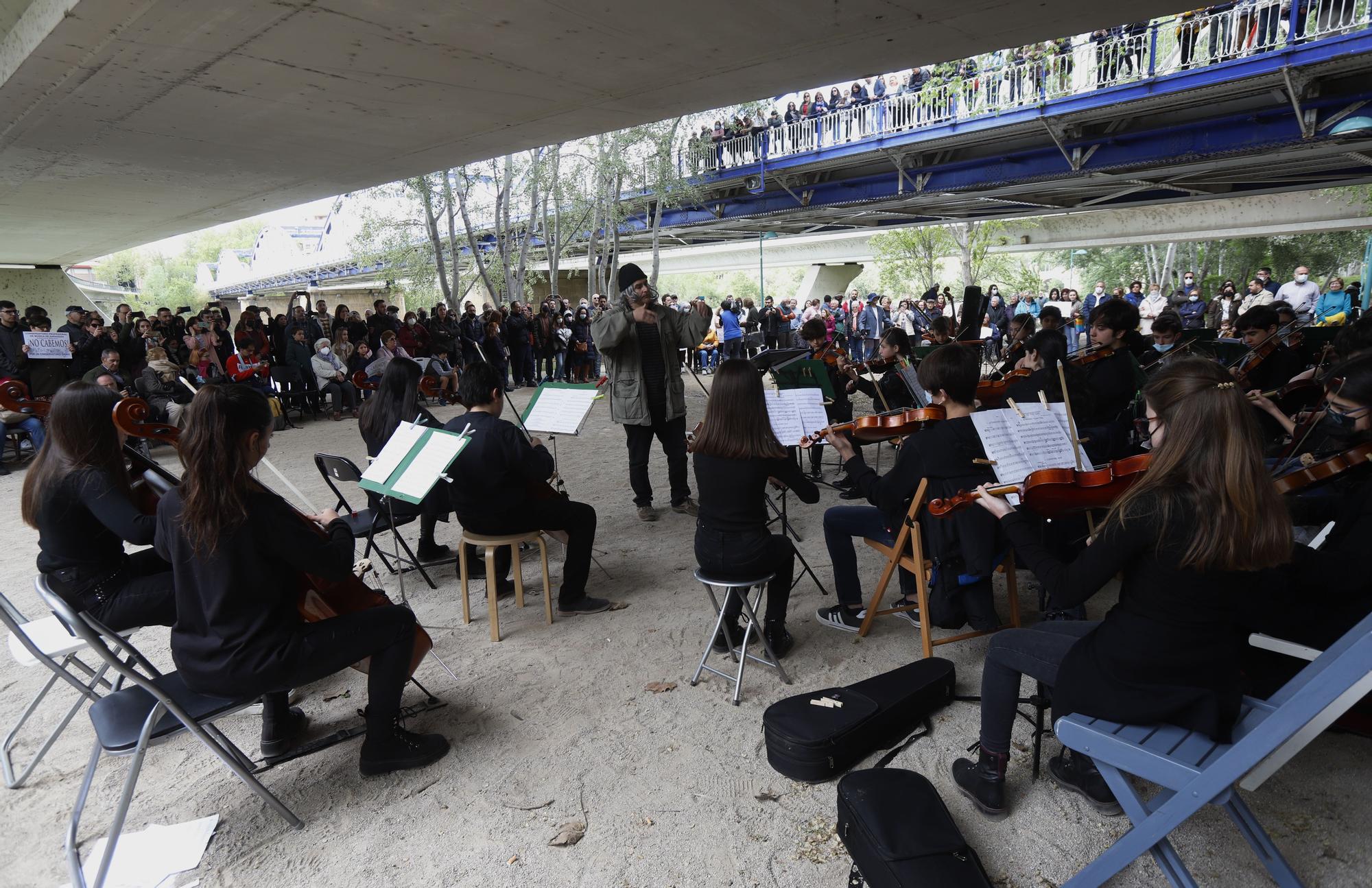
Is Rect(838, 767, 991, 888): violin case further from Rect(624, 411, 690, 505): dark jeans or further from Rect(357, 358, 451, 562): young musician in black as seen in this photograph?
Rect(624, 411, 690, 505): dark jeans

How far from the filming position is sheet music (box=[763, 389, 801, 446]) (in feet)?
12.0

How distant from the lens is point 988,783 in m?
2.20

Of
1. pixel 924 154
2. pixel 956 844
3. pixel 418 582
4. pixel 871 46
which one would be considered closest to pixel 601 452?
pixel 418 582

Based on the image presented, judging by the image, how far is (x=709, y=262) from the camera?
1094 inches

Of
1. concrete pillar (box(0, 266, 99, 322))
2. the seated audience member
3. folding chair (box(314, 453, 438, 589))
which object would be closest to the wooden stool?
folding chair (box(314, 453, 438, 589))

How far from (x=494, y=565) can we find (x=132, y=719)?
Result: 5.05 feet

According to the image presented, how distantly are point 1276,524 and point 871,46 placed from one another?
3.66 m

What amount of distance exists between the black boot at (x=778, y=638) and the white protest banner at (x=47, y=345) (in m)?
8.94

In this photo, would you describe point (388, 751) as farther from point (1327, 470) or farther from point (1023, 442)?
point (1327, 470)

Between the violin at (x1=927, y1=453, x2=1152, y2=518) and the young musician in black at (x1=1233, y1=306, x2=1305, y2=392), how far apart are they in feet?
12.0

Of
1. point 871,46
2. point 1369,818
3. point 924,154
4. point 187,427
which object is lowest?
point 1369,818

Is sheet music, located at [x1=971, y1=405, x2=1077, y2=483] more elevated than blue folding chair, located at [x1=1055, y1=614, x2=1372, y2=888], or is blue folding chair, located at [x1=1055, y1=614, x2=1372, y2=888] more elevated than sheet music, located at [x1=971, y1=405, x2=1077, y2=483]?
sheet music, located at [x1=971, y1=405, x2=1077, y2=483]

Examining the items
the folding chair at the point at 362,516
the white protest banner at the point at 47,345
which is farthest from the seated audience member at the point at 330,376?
the folding chair at the point at 362,516

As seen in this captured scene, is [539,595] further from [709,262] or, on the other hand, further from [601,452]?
[709,262]
